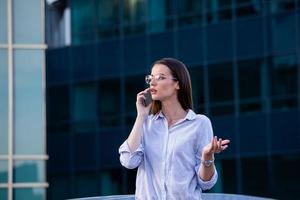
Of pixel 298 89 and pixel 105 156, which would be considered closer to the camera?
pixel 298 89

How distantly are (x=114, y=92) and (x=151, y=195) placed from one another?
934 inches

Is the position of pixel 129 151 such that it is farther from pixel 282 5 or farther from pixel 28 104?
pixel 282 5

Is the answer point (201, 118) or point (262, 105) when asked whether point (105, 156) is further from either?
point (201, 118)

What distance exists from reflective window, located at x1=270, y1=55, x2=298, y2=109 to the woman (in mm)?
20515

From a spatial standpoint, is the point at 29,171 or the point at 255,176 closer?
the point at 29,171

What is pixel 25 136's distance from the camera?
18.5 m

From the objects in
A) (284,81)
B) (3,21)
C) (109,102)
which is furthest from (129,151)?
(109,102)

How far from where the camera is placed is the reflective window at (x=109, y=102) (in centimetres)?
2788

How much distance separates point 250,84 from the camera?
84.1 ft

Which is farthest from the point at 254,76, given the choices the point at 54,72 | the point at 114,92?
the point at 54,72

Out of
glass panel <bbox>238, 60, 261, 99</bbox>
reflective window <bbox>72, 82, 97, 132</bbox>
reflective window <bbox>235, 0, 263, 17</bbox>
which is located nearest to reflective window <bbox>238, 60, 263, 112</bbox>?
glass panel <bbox>238, 60, 261, 99</bbox>

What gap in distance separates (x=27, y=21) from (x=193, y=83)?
903cm

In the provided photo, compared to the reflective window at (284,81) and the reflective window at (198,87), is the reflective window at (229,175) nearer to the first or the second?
the reflective window at (198,87)

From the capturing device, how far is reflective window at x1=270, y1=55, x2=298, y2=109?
81.1ft
